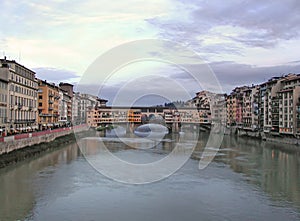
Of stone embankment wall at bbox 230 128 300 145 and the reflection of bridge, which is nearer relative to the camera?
stone embankment wall at bbox 230 128 300 145

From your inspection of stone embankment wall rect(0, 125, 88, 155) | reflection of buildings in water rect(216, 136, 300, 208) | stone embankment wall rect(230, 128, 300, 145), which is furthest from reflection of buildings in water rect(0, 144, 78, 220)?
stone embankment wall rect(230, 128, 300, 145)

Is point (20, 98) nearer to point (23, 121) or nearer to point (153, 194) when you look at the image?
point (23, 121)

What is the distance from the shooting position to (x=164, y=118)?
63.2 m

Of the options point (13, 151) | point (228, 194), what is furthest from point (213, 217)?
point (13, 151)

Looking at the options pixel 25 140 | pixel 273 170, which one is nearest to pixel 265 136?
pixel 273 170

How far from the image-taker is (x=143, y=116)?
2559 inches

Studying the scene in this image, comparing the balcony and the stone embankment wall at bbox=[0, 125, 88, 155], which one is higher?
the balcony

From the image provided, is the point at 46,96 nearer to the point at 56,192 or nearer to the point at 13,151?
the point at 13,151

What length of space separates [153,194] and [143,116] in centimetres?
5285

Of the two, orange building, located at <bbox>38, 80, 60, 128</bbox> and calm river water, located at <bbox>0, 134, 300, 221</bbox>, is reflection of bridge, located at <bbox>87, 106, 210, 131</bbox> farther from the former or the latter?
calm river water, located at <bbox>0, 134, 300, 221</bbox>

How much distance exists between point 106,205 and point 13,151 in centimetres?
882

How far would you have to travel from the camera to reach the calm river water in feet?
32.9

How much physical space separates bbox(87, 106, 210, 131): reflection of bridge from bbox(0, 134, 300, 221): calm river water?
4278 centimetres

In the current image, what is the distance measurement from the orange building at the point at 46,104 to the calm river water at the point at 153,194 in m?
15.8
